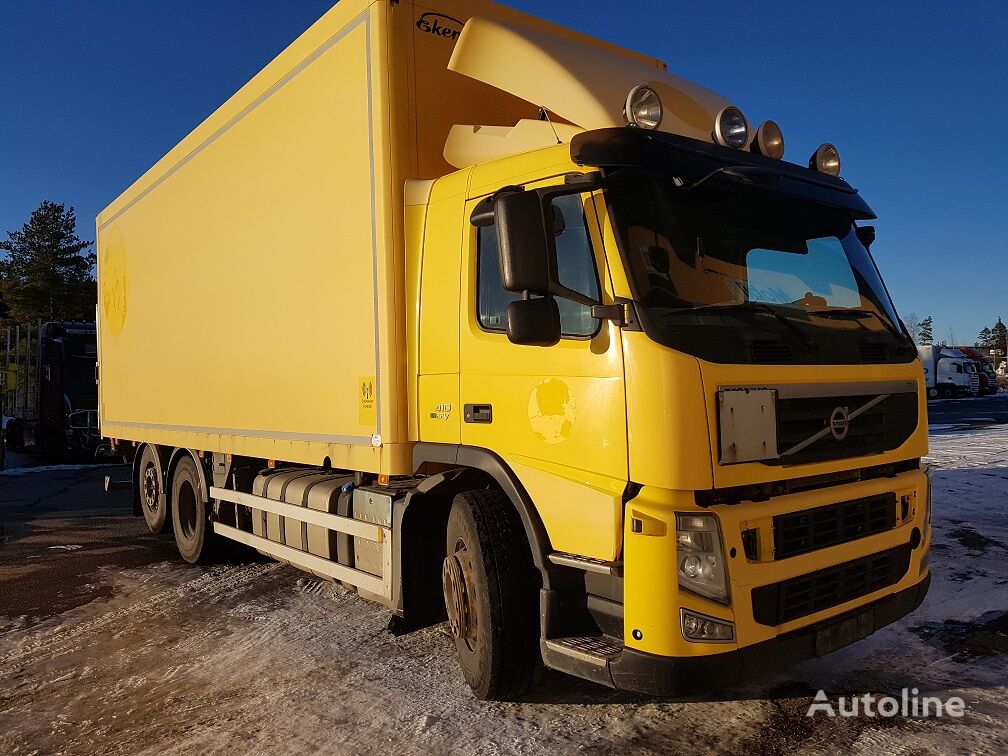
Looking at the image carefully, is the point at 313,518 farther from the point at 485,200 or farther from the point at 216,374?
the point at 485,200

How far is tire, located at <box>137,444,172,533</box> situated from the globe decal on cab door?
601cm

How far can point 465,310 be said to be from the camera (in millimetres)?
4062

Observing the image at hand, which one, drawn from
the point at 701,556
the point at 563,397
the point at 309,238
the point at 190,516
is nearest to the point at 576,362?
the point at 563,397

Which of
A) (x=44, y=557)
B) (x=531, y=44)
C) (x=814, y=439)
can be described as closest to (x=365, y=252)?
(x=531, y=44)

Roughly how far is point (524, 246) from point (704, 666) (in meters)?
1.88

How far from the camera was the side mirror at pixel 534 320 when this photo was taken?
3.41 m

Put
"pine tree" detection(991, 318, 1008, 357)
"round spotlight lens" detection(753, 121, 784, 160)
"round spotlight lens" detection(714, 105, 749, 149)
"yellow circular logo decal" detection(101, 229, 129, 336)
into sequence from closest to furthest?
"round spotlight lens" detection(714, 105, 749, 149), "round spotlight lens" detection(753, 121, 784, 160), "yellow circular logo decal" detection(101, 229, 129, 336), "pine tree" detection(991, 318, 1008, 357)

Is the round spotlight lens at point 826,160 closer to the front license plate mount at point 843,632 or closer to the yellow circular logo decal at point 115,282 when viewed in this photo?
the front license plate mount at point 843,632

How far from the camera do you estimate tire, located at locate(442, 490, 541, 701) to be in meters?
3.69

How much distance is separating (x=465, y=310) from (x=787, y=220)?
173 centimetres

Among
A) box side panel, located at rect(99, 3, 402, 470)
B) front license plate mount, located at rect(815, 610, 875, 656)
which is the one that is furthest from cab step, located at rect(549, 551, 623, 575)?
box side panel, located at rect(99, 3, 402, 470)

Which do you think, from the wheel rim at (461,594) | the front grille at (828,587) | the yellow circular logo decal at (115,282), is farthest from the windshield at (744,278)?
the yellow circular logo decal at (115,282)

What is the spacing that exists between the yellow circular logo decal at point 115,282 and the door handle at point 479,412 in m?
6.72

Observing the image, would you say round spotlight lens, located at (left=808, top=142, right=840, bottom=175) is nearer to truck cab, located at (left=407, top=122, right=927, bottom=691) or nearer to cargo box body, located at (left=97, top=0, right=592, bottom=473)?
truck cab, located at (left=407, top=122, right=927, bottom=691)
